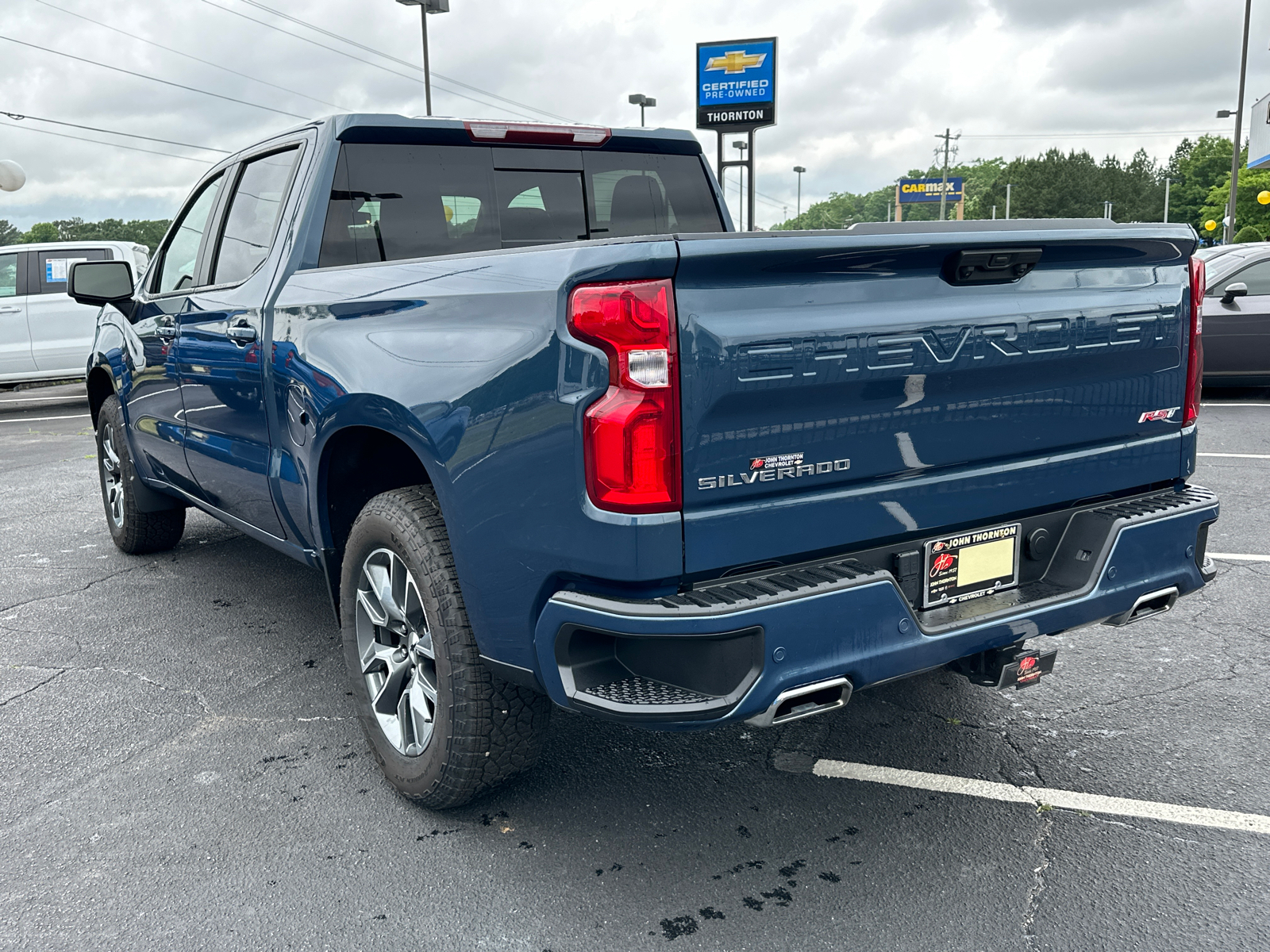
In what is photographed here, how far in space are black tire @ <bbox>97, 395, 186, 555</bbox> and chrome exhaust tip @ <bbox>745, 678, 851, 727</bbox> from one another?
4.35 metres

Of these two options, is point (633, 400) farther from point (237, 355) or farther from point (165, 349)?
point (165, 349)

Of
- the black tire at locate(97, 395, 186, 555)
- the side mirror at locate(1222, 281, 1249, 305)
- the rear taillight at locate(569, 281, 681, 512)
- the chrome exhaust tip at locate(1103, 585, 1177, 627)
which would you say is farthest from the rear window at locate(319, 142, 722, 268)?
the side mirror at locate(1222, 281, 1249, 305)

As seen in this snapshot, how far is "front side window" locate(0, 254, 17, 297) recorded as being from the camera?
539 inches

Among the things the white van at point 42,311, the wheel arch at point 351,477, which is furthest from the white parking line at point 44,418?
the wheel arch at point 351,477

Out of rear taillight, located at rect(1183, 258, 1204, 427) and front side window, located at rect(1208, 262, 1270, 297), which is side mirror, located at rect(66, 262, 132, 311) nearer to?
rear taillight, located at rect(1183, 258, 1204, 427)

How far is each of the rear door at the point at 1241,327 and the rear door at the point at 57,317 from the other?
519 inches

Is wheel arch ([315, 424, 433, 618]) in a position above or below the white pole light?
below

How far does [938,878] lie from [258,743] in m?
2.20

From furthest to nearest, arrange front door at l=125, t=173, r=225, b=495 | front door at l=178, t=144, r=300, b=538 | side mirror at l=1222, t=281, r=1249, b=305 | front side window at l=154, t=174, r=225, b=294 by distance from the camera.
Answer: side mirror at l=1222, t=281, r=1249, b=305 < front side window at l=154, t=174, r=225, b=294 < front door at l=125, t=173, r=225, b=495 < front door at l=178, t=144, r=300, b=538

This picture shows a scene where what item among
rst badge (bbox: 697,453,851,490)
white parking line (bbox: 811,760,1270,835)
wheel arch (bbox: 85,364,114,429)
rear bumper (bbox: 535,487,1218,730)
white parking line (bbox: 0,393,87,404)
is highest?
rst badge (bbox: 697,453,851,490)

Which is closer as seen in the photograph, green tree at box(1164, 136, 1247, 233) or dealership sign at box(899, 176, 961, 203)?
green tree at box(1164, 136, 1247, 233)

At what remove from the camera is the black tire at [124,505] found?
559 cm

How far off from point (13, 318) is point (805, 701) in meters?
14.6

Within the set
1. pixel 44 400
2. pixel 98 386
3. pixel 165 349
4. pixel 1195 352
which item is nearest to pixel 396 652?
pixel 165 349
